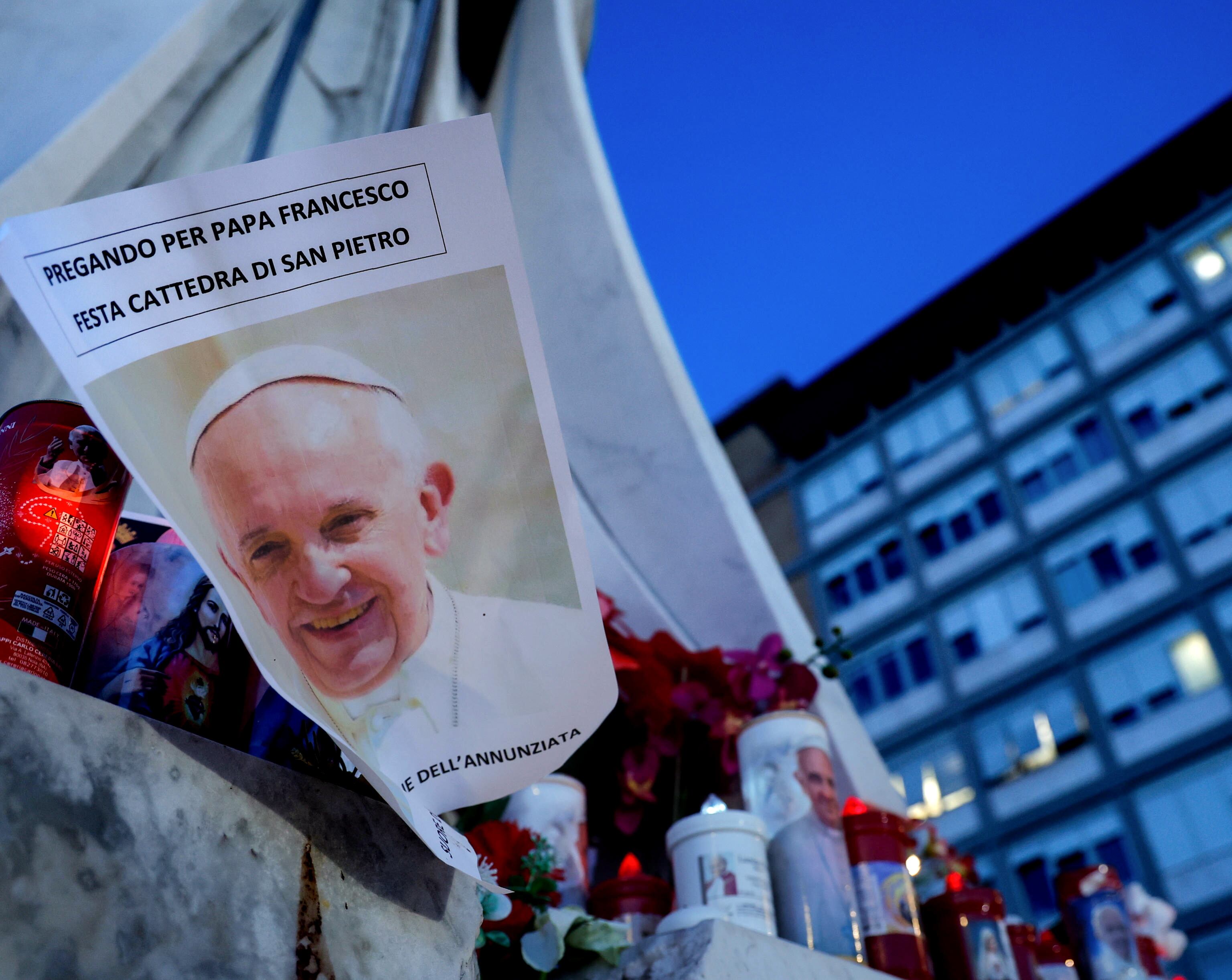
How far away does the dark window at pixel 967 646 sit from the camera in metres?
13.2

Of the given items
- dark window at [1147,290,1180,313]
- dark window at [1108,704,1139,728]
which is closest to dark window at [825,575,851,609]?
dark window at [1108,704,1139,728]

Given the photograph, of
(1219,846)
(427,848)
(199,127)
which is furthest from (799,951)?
(1219,846)

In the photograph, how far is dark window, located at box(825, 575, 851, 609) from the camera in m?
14.8

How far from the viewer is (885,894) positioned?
912mm

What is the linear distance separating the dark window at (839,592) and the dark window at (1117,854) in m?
4.47

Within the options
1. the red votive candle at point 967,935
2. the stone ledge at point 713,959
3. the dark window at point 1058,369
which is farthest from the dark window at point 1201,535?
the stone ledge at point 713,959

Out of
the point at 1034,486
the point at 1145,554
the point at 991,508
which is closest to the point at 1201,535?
the point at 1145,554

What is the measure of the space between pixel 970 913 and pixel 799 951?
349 millimetres

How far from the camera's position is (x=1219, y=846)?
10.2 meters

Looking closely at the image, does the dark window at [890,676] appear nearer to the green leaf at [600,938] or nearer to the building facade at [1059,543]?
the building facade at [1059,543]

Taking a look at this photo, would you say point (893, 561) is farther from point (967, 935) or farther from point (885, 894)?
point (885, 894)

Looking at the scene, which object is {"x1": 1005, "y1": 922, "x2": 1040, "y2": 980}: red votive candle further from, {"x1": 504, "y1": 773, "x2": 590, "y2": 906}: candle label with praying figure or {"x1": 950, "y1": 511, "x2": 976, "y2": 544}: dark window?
{"x1": 950, "y1": 511, "x2": 976, "y2": 544}: dark window

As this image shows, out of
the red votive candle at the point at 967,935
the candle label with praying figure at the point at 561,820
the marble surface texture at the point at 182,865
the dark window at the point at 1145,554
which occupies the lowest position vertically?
the marble surface texture at the point at 182,865

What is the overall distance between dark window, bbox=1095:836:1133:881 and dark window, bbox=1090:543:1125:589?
2.68 meters
